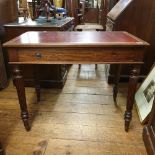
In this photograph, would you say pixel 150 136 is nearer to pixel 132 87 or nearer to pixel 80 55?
pixel 132 87

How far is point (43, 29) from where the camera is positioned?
1.87m

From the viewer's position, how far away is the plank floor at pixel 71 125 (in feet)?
4.26

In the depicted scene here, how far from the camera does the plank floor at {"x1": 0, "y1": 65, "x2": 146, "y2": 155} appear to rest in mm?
1299

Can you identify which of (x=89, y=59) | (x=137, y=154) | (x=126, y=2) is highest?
(x=126, y=2)

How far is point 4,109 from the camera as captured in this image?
1.76 metres

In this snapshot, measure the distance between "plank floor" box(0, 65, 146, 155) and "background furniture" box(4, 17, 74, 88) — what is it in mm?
115

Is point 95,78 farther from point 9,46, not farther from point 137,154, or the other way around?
point 9,46

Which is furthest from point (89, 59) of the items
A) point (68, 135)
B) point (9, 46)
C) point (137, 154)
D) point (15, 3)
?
point (15, 3)

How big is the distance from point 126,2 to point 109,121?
140cm

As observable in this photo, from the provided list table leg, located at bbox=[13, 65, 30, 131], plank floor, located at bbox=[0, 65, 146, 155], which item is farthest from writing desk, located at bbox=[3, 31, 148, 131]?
plank floor, located at bbox=[0, 65, 146, 155]

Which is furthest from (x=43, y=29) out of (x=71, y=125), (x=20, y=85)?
(x=71, y=125)

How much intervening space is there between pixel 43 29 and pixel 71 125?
1054 mm

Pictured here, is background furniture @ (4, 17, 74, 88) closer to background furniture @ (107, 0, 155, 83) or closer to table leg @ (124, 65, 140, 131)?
background furniture @ (107, 0, 155, 83)

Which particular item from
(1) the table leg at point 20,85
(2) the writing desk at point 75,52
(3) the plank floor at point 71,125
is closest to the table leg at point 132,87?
(2) the writing desk at point 75,52
